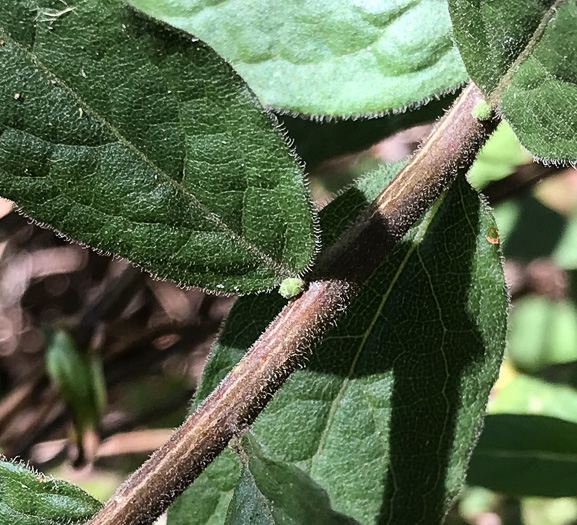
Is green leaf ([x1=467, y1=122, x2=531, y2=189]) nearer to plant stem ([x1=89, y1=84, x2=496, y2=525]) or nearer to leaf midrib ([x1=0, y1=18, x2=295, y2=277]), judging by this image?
plant stem ([x1=89, y1=84, x2=496, y2=525])

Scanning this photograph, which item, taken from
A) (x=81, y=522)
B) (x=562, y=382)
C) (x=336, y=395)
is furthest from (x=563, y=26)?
(x=562, y=382)

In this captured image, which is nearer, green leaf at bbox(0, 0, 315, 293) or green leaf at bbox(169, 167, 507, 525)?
green leaf at bbox(0, 0, 315, 293)

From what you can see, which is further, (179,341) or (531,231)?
(179,341)

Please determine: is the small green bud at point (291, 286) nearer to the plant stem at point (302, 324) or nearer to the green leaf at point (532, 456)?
the plant stem at point (302, 324)

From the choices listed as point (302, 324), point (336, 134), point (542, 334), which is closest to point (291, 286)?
point (302, 324)

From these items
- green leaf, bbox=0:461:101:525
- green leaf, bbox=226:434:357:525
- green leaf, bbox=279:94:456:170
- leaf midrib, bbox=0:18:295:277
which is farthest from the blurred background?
green leaf, bbox=0:461:101:525

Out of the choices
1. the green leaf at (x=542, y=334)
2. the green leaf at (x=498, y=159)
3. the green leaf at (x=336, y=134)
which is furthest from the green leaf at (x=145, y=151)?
the green leaf at (x=542, y=334)

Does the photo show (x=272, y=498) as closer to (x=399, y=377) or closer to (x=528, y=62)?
(x=399, y=377)
